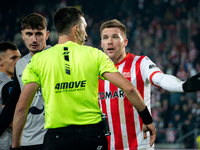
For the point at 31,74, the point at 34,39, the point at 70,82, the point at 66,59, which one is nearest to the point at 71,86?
the point at 70,82

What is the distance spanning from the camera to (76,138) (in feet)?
6.79

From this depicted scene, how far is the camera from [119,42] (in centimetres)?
389

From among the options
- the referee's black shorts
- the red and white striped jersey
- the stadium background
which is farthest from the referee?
the stadium background

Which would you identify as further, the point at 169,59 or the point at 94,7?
the point at 94,7

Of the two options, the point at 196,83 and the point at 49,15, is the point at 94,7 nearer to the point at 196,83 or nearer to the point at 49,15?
the point at 49,15

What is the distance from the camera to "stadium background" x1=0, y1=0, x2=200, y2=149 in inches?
450

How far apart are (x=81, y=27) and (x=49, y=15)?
14.2 meters

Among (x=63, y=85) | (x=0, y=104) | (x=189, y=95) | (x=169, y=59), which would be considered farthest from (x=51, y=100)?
(x=169, y=59)

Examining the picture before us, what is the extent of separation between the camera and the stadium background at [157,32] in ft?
37.5

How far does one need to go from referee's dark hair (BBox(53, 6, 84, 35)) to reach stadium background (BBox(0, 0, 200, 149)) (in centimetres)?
912

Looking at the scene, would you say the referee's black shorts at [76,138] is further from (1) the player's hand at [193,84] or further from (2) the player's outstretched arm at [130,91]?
(1) the player's hand at [193,84]

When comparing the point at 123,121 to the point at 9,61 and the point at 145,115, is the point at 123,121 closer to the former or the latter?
the point at 145,115

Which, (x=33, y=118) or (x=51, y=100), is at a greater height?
(x=51, y=100)

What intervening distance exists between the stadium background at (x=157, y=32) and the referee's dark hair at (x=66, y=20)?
9.12 m
